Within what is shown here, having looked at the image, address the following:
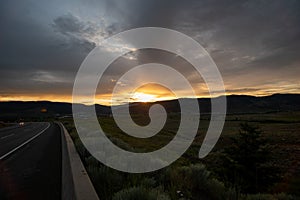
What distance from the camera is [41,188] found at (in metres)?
6.27

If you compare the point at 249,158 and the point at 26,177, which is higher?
the point at 26,177

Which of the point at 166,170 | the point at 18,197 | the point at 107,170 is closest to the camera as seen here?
the point at 18,197

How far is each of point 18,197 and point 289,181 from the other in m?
19.4

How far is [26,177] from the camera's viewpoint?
7645 millimetres

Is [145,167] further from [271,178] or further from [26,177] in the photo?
[271,178]

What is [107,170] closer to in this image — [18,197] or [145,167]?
[145,167]

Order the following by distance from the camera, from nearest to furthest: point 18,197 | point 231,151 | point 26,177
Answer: point 18,197
point 26,177
point 231,151

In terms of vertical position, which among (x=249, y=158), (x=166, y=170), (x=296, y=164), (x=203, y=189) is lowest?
(x=296, y=164)

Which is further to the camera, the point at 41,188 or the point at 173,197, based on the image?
the point at 41,188

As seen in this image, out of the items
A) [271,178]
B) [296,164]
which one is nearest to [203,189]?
[271,178]

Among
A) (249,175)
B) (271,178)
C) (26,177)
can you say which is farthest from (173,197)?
(271,178)

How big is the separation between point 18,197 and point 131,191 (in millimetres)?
2884

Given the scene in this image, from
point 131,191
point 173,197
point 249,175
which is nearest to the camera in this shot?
point 131,191

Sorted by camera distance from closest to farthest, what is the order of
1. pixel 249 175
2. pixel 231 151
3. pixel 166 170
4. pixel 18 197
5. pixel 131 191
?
1. pixel 131 191
2. pixel 18 197
3. pixel 166 170
4. pixel 249 175
5. pixel 231 151
